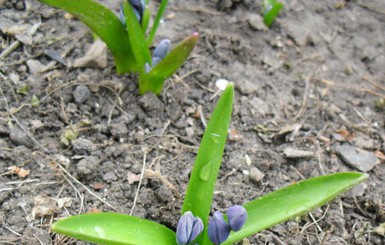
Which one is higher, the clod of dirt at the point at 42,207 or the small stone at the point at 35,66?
the small stone at the point at 35,66

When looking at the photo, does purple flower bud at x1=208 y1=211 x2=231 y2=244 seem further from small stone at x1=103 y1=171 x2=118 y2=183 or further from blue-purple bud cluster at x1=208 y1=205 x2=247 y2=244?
small stone at x1=103 y1=171 x2=118 y2=183

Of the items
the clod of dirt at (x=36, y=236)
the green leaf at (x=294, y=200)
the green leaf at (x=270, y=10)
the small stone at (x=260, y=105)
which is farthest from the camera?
the green leaf at (x=270, y=10)

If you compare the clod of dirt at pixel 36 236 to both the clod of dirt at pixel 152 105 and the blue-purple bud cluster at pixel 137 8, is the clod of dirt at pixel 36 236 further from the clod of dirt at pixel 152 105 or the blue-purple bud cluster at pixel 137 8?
the blue-purple bud cluster at pixel 137 8

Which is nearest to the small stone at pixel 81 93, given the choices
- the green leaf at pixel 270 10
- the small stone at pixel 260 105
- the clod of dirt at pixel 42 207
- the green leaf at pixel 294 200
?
the clod of dirt at pixel 42 207

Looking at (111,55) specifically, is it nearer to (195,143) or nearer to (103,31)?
(103,31)

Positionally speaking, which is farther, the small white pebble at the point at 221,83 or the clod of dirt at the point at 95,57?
the small white pebble at the point at 221,83

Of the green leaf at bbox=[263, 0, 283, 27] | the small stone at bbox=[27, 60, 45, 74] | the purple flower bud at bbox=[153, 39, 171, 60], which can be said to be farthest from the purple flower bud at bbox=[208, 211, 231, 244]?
the green leaf at bbox=[263, 0, 283, 27]
